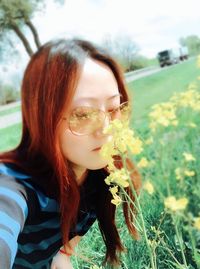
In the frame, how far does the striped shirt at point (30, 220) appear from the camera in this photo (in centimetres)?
98

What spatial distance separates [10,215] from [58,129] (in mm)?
253

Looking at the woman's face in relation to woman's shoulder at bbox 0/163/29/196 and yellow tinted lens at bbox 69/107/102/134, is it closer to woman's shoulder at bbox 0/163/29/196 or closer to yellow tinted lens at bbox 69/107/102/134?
yellow tinted lens at bbox 69/107/102/134

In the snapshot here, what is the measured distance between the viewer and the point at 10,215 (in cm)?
101

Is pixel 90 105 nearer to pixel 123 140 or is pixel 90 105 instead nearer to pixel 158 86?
pixel 123 140

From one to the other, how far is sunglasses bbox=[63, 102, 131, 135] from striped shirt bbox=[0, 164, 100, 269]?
19cm

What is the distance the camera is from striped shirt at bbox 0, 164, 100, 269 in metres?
0.98

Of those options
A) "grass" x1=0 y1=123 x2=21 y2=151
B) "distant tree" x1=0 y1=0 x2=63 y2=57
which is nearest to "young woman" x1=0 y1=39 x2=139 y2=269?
"grass" x1=0 y1=123 x2=21 y2=151

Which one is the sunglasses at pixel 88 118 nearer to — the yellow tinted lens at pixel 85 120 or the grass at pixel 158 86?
the yellow tinted lens at pixel 85 120

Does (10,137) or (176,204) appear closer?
(176,204)

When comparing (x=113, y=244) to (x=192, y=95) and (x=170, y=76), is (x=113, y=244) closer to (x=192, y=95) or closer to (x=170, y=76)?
(x=192, y=95)

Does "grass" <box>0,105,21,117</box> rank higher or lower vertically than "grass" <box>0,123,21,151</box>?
lower

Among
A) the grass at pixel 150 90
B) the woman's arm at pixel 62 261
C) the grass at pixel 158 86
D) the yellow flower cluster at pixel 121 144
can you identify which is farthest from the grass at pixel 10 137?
the yellow flower cluster at pixel 121 144

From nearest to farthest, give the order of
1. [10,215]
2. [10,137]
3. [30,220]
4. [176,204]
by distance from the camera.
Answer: [176,204], [10,215], [30,220], [10,137]

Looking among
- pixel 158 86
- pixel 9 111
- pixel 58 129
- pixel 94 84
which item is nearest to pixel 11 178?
pixel 58 129
